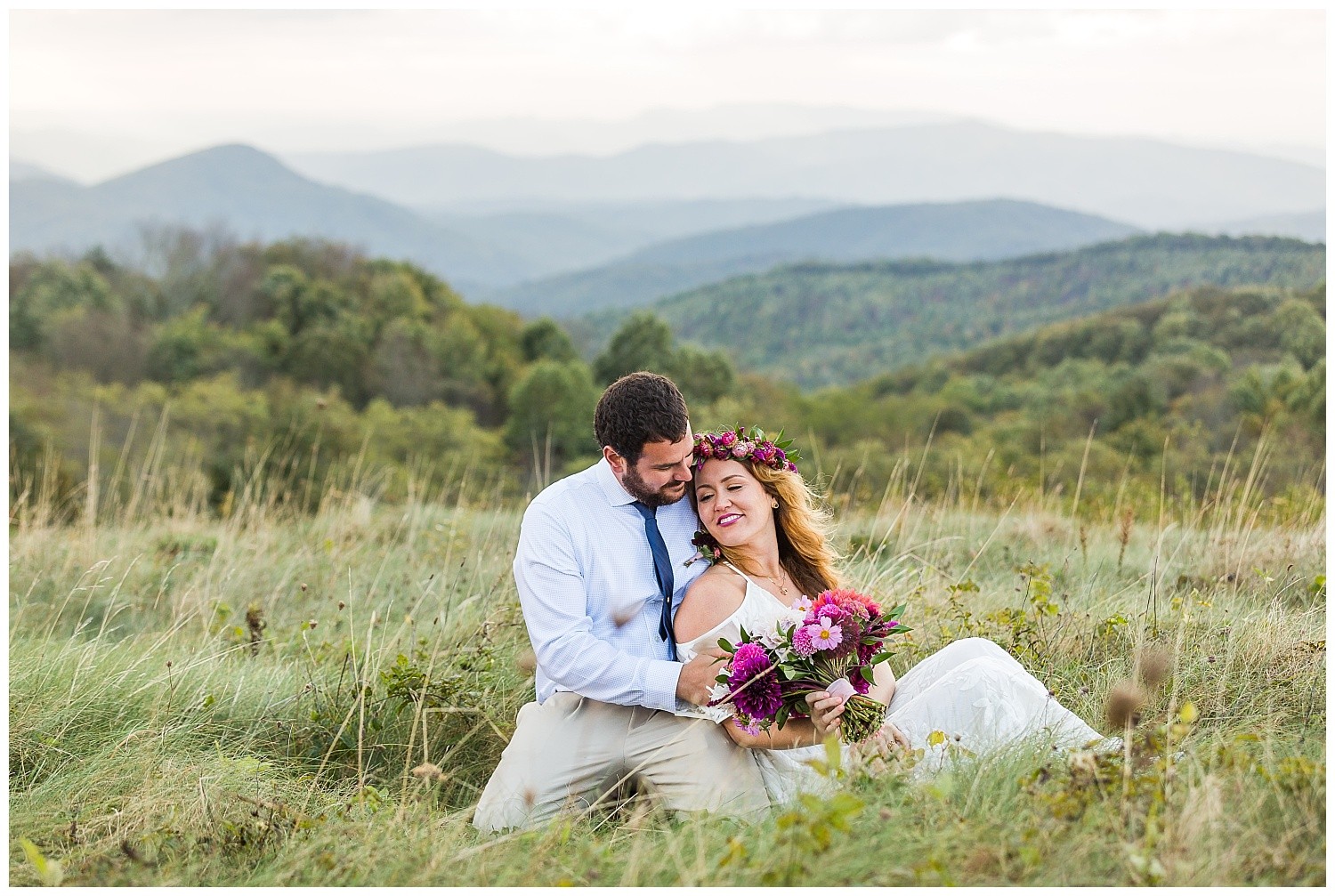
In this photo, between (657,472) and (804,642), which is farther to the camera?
(657,472)

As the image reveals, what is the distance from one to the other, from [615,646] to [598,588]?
199mm

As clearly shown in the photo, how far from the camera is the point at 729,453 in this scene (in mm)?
3787

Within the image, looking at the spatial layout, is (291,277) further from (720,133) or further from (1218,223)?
(720,133)

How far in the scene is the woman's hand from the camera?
10.6ft

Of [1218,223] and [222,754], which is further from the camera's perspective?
[1218,223]

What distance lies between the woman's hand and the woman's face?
0.69 m

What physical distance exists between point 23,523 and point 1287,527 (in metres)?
7.30

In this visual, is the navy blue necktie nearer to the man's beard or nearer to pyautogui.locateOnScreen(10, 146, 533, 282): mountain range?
the man's beard

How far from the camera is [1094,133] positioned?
102875mm

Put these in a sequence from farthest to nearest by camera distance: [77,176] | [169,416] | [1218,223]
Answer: [77,176] → [1218,223] → [169,416]

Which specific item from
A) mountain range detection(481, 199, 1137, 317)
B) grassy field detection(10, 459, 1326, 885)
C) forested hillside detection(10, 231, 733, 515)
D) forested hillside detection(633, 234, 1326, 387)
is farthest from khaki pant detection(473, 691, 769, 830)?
mountain range detection(481, 199, 1137, 317)

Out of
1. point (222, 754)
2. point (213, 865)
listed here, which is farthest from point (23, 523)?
point (213, 865)

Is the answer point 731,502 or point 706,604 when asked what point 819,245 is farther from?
point 706,604

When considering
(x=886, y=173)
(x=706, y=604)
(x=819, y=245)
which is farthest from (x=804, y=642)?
(x=886, y=173)
